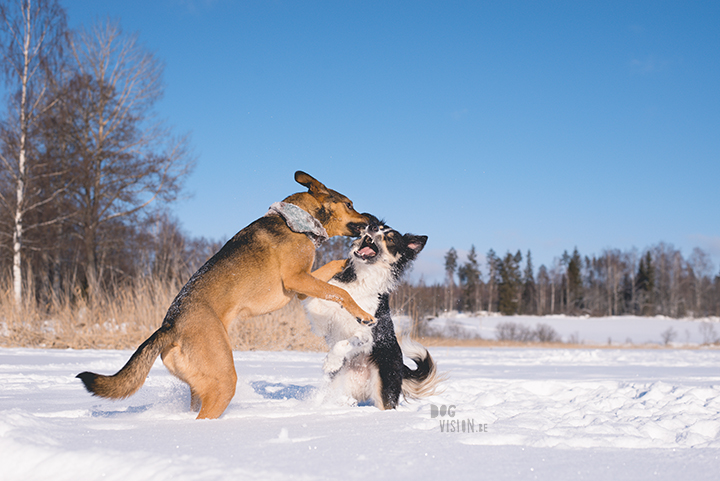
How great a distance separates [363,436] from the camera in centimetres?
248

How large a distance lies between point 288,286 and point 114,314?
804 cm

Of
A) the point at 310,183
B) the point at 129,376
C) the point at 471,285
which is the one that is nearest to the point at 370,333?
the point at 310,183

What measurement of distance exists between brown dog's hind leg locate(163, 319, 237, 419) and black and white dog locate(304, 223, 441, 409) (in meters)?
1.23

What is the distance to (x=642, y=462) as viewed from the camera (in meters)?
2.10

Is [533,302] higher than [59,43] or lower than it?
lower

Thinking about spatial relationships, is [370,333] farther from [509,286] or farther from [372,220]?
[509,286]

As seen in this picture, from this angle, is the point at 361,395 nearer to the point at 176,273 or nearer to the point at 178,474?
the point at 178,474

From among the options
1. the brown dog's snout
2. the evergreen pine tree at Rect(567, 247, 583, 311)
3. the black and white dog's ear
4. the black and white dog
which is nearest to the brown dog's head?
the brown dog's snout

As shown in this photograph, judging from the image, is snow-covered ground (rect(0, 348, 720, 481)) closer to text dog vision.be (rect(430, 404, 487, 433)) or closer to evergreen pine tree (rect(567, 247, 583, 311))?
text dog vision.be (rect(430, 404, 487, 433))

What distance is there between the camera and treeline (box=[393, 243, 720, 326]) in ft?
189

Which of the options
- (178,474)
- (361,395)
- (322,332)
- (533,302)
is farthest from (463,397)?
(533,302)

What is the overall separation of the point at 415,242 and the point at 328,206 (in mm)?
1022

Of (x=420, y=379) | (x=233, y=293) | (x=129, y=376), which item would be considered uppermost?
(x=233, y=293)

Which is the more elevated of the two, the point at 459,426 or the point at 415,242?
the point at 415,242
